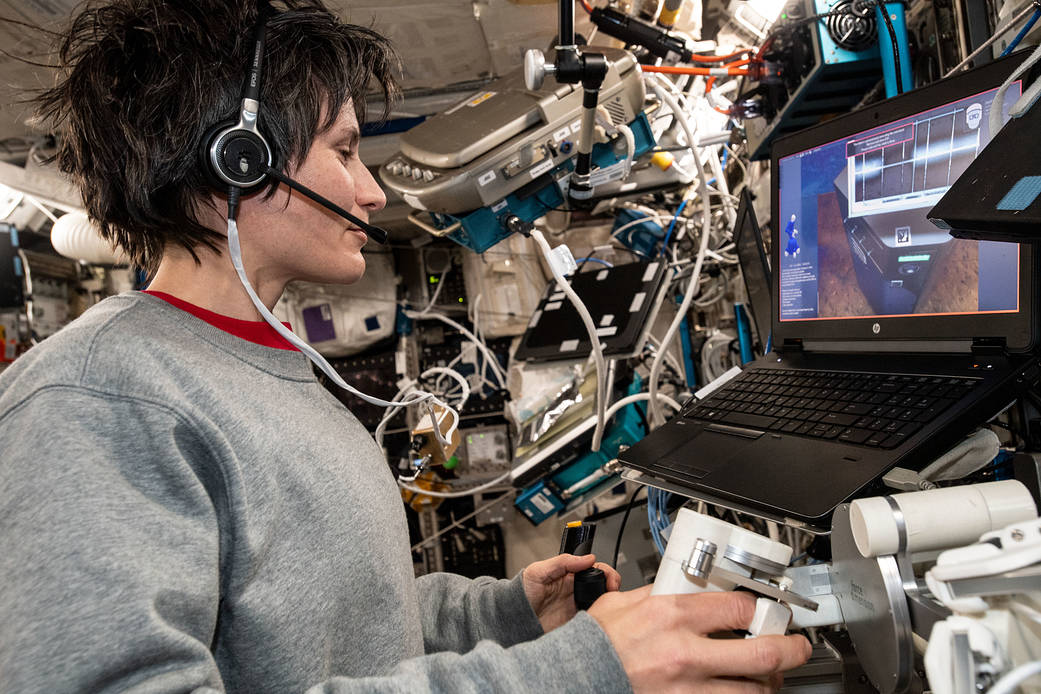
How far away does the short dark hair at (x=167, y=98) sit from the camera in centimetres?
72

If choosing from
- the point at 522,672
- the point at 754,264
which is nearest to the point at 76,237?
the point at 754,264

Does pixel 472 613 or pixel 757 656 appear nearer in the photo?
pixel 757 656

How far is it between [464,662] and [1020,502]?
41 cm

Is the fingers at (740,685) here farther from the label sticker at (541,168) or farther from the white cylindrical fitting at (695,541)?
the label sticker at (541,168)

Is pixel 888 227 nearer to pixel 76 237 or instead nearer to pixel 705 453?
pixel 705 453

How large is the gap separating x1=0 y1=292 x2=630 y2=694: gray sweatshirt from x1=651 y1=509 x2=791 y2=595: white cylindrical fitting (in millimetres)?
80

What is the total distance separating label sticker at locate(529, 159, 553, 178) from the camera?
58.5 inches

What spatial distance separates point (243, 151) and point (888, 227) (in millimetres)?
850

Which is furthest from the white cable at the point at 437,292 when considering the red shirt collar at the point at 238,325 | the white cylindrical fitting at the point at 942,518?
the white cylindrical fitting at the point at 942,518

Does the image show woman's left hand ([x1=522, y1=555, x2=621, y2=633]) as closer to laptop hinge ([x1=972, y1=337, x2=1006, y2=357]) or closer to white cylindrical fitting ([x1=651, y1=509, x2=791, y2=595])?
white cylindrical fitting ([x1=651, y1=509, x2=791, y2=595])

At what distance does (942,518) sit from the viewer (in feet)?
1.41

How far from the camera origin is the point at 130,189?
2.38ft

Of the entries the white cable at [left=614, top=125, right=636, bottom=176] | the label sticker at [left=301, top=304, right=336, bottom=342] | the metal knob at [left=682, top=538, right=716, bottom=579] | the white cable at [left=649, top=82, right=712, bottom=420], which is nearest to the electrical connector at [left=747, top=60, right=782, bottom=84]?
the white cable at [left=649, top=82, right=712, bottom=420]

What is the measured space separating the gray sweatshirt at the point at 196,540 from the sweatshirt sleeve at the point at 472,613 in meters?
Answer: 0.11
